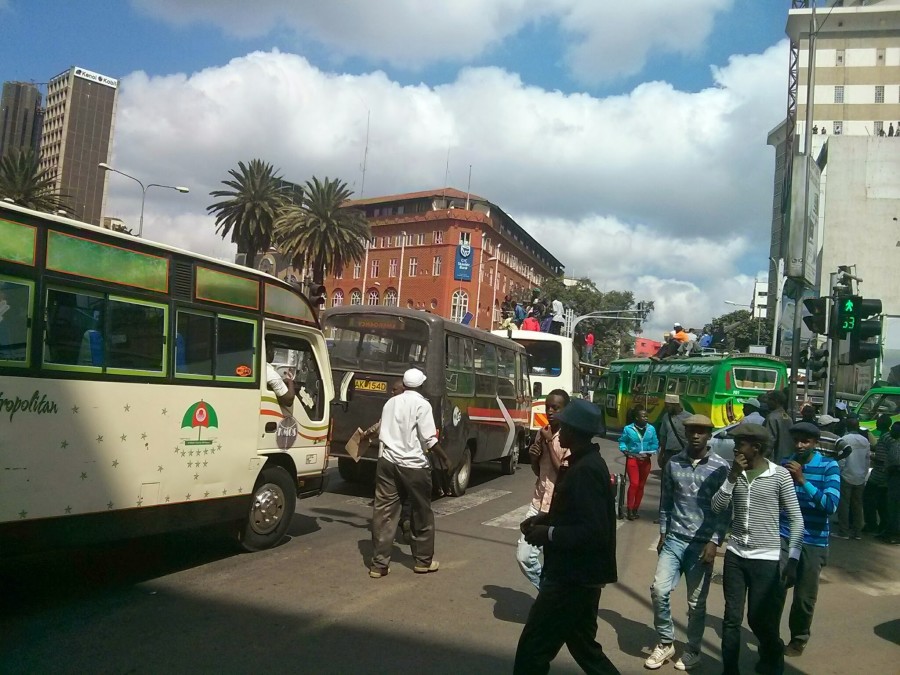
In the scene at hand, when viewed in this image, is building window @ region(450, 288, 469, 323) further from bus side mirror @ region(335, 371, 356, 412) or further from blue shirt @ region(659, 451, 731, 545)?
blue shirt @ region(659, 451, 731, 545)

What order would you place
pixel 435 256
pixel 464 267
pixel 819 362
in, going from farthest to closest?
pixel 435 256
pixel 464 267
pixel 819 362

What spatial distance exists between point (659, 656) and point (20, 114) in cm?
18866

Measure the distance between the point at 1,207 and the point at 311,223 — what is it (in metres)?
40.4

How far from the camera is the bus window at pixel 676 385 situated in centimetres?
2597

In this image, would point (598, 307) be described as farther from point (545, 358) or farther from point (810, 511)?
point (810, 511)

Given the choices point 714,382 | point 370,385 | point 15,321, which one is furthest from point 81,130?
point 15,321

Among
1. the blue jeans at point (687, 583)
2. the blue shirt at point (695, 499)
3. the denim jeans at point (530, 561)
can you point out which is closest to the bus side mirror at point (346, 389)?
the denim jeans at point (530, 561)

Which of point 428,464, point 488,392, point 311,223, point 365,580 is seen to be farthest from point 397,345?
point 311,223

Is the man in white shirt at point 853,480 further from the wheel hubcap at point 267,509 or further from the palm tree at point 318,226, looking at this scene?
the palm tree at point 318,226

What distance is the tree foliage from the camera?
73.8 meters

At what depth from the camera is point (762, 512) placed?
501 cm

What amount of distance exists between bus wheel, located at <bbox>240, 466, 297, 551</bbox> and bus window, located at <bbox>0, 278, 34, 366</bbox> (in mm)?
3051

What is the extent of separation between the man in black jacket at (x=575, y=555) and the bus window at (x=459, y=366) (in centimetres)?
746

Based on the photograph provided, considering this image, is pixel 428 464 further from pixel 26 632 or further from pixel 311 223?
pixel 311 223
